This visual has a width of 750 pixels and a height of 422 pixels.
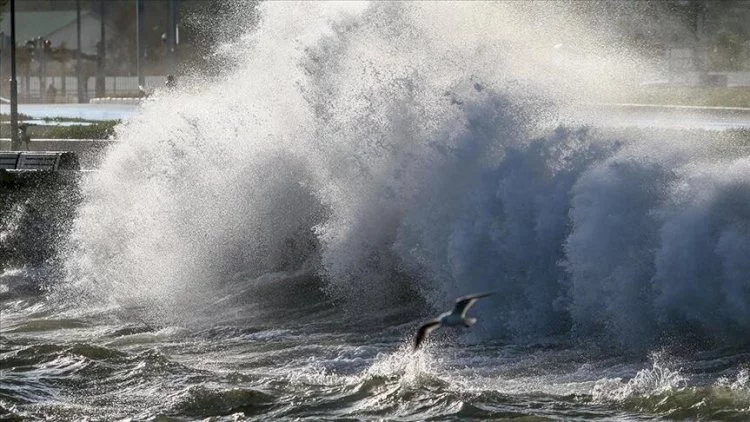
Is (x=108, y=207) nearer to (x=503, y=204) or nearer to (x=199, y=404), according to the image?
(x=503, y=204)

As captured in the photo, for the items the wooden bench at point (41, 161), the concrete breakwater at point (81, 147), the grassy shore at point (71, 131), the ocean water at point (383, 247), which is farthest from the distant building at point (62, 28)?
the ocean water at point (383, 247)

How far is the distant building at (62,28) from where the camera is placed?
108438 millimetres

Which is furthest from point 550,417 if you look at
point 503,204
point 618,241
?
point 503,204

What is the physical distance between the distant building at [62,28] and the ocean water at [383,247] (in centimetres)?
8678

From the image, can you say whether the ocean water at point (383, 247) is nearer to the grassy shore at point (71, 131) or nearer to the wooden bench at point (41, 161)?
the wooden bench at point (41, 161)

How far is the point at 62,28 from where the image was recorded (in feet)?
357

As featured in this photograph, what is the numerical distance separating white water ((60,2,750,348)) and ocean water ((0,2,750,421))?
34mm

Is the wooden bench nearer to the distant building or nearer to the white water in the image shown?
the white water

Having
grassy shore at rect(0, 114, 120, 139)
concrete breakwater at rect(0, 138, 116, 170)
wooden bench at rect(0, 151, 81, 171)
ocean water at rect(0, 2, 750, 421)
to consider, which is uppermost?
grassy shore at rect(0, 114, 120, 139)

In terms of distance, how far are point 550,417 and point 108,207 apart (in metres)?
12.6

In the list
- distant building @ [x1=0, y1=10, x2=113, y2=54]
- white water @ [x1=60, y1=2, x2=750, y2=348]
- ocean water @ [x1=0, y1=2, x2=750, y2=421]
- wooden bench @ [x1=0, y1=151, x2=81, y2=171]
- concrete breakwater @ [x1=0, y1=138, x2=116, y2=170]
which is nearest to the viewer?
ocean water @ [x1=0, y1=2, x2=750, y2=421]

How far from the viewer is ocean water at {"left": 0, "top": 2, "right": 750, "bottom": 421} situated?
11.9 m

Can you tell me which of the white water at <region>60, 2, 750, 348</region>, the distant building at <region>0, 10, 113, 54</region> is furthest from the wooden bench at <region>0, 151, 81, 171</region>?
the distant building at <region>0, 10, 113, 54</region>

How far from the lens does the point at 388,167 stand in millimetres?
17359
